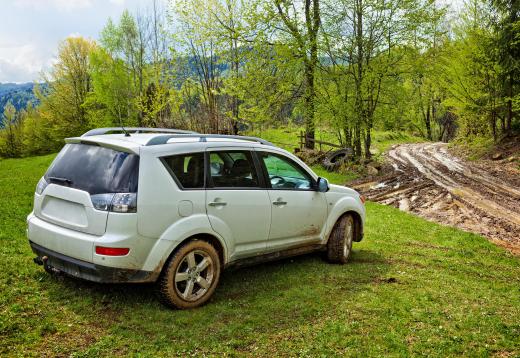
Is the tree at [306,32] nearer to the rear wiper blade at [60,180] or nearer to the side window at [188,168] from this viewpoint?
the side window at [188,168]

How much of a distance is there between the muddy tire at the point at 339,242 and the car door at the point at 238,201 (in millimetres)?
1555

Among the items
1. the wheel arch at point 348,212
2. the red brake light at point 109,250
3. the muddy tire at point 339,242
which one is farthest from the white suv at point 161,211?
the muddy tire at point 339,242

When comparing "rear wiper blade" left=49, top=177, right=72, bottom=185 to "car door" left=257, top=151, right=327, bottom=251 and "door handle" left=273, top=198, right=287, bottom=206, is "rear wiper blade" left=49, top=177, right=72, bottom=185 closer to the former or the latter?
"car door" left=257, top=151, right=327, bottom=251

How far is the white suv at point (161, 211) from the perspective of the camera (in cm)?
418

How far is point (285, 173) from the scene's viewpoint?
6090 millimetres

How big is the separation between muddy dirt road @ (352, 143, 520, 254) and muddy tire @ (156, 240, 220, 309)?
6782mm

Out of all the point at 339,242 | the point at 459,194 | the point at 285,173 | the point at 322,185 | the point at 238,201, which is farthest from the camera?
the point at 459,194

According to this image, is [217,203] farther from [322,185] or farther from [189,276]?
[322,185]

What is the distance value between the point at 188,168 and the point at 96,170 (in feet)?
3.11

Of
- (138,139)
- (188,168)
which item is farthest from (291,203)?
(138,139)

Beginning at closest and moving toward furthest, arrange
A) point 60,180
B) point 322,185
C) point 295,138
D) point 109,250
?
point 109,250, point 60,180, point 322,185, point 295,138

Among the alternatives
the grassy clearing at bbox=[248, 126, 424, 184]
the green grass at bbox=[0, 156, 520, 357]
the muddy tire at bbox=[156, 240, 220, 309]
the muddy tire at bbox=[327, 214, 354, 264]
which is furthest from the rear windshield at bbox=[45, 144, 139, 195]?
the grassy clearing at bbox=[248, 126, 424, 184]

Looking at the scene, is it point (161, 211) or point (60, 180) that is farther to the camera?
point (60, 180)

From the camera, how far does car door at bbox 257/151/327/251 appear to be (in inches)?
221
